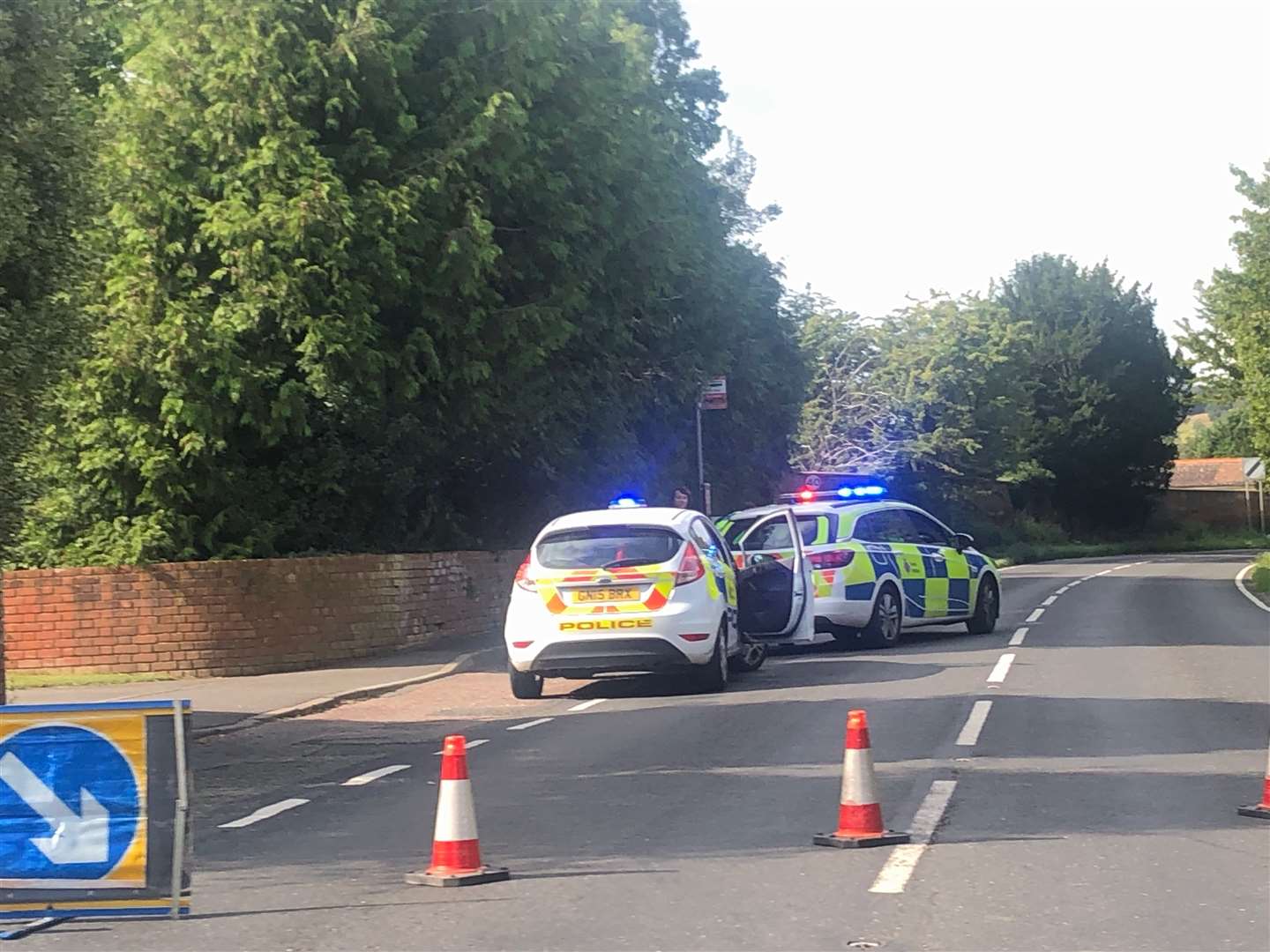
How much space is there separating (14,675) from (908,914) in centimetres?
1466

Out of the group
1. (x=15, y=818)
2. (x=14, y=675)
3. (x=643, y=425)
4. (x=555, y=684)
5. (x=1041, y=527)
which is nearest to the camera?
(x=15, y=818)

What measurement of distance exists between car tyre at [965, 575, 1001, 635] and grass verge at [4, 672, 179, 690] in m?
9.88

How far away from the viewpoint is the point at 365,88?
20562 mm

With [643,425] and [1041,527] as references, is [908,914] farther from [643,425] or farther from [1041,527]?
[1041,527]

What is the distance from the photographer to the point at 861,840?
26.4ft

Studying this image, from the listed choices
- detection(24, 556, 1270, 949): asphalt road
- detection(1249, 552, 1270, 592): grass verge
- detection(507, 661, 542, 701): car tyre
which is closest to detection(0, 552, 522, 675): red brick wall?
detection(24, 556, 1270, 949): asphalt road

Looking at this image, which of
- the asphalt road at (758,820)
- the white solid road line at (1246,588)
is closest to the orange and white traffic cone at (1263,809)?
the asphalt road at (758,820)

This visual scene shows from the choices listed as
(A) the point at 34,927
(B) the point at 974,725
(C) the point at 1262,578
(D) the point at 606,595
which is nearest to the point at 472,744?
(D) the point at 606,595

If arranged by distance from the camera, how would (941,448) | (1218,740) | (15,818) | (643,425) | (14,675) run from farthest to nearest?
(941,448) < (643,425) < (14,675) < (1218,740) < (15,818)

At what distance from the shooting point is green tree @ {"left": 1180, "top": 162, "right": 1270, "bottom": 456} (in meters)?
42.9

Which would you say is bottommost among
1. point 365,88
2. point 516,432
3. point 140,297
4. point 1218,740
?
point 1218,740

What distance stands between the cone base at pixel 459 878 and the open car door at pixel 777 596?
9.66 meters

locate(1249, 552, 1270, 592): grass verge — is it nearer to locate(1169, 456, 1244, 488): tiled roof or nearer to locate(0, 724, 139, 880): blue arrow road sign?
locate(0, 724, 139, 880): blue arrow road sign

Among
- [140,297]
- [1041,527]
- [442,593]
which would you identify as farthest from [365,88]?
[1041,527]
